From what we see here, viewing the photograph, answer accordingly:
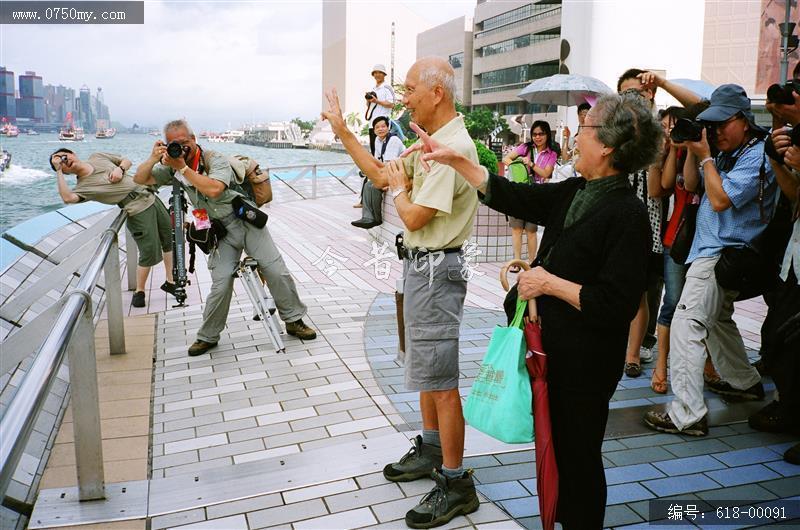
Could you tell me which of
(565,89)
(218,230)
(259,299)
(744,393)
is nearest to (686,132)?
(744,393)

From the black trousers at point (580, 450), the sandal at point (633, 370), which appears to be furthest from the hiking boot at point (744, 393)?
the black trousers at point (580, 450)

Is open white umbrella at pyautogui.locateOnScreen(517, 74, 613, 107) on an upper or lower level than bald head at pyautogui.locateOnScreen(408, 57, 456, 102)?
upper

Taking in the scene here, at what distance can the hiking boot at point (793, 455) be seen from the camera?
3.25 meters

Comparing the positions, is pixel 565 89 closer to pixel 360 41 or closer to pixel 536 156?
pixel 536 156

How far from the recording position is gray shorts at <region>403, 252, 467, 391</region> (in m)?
2.71

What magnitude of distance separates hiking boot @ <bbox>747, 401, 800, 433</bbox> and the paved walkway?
0.06m

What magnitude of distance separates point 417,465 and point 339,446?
0.55 metres

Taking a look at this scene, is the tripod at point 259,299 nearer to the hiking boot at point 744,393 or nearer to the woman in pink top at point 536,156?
the hiking boot at point 744,393

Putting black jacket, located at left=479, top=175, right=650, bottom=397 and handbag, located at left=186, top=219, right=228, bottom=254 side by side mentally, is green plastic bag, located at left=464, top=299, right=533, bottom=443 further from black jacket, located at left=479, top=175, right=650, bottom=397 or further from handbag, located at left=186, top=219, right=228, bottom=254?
handbag, located at left=186, top=219, right=228, bottom=254

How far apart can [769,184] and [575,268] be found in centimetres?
174

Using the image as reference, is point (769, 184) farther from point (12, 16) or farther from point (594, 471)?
point (12, 16)

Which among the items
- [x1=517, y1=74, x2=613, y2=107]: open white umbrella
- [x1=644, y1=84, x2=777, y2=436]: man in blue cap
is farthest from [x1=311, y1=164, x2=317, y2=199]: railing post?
[x1=644, y1=84, x2=777, y2=436]: man in blue cap

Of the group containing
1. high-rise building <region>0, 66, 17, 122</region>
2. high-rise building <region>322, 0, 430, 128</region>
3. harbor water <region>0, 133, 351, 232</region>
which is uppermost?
high-rise building <region>322, 0, 430, 128</region>

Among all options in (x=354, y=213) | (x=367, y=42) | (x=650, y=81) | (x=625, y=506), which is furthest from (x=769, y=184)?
(x=367, y=42)
